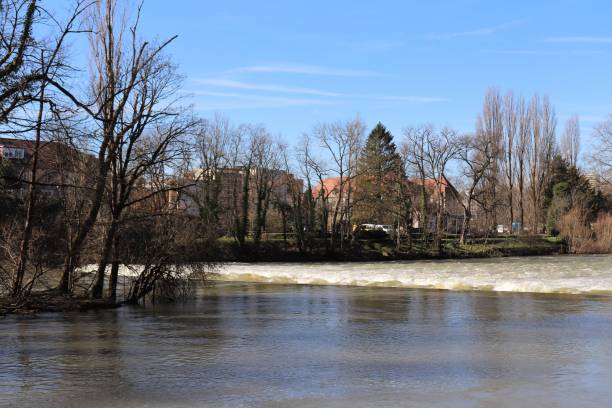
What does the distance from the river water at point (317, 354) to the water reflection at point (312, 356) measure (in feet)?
0.11

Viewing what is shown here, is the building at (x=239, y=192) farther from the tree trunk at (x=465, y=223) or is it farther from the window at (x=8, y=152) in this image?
the window at (x=8, y=152)

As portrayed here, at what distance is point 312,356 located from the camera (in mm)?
11680

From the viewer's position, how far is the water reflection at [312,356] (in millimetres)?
8641

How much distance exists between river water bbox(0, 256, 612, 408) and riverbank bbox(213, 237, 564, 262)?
101ft

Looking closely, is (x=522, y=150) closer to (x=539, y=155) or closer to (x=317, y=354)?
(x=539, y=155)

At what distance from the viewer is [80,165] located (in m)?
20.5

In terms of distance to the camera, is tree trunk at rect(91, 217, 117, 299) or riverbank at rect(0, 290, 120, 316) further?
tree trunk at rect(91, 217, 117, 299)

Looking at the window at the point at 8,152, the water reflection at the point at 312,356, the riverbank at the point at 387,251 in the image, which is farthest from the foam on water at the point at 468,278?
the riverbank at the point at 387,251

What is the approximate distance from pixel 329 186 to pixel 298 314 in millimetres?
73077

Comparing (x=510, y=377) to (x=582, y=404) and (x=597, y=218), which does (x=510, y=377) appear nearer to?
(x=582, y=404)

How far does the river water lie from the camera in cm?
860

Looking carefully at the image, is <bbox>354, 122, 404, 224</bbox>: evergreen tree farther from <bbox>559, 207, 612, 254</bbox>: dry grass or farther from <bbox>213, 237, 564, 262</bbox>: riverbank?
<bbox>559, 207, 612, 254</bbox>: dry grass

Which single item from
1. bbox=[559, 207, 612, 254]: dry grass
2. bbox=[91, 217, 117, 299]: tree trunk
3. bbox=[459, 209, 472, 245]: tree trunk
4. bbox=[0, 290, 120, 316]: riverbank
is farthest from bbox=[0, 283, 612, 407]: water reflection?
bbox=[459, 209, 472, 245]: tree trunk

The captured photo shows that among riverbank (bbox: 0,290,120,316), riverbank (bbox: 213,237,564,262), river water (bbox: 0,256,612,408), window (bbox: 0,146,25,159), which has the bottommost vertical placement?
river water (bbox: 0,256,612,408)
